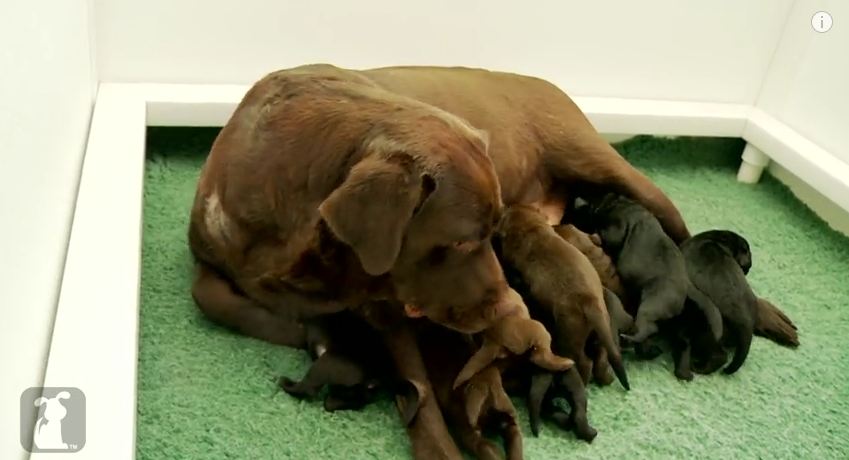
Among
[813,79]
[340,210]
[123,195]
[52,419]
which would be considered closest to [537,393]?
[340,210]

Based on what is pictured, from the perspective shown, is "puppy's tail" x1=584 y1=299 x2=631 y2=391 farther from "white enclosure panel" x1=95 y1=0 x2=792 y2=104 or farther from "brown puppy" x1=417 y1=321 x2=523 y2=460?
"white enclosure panel" x1=95 y1=0 x2=792 y2=104

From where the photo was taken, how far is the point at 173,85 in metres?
2.73

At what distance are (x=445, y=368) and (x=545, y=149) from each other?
0.93m

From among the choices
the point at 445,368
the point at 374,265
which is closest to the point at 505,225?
the point at 445,368

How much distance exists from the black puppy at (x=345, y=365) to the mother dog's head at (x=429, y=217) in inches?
4.3

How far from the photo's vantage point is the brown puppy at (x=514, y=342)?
5.57 ft

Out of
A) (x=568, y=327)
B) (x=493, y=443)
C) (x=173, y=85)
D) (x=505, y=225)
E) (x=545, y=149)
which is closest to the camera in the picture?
(x=493, y=443)

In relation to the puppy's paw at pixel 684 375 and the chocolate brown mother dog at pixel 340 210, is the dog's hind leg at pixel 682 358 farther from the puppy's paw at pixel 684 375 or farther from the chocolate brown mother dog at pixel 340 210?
the chocolate brown mother dog at pixel 340 210

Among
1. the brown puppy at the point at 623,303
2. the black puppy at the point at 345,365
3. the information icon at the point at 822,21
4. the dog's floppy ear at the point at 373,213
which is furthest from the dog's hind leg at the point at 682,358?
the information icon at the point at 822,21

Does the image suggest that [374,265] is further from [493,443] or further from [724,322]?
[724,322]

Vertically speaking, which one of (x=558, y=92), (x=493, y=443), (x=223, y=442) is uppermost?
(x=558, y=92)

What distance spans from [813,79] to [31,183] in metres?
2.57

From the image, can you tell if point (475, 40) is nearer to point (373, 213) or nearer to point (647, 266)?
point (647, 266)

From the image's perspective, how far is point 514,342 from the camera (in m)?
1.71
